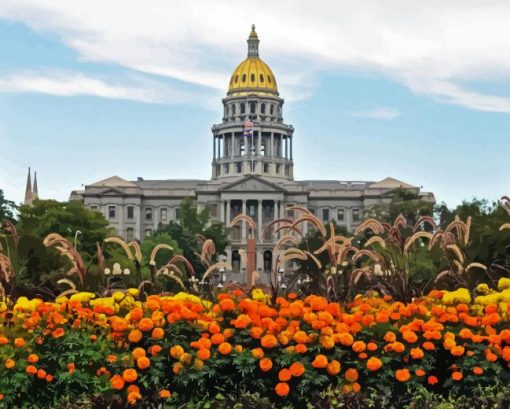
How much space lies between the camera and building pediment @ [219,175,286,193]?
567 feet

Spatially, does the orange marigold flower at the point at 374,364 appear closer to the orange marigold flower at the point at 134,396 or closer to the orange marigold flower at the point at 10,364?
the orange marigold flower at the point at 134,396

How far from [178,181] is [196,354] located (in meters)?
180

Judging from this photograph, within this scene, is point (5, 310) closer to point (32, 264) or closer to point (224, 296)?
point (224, 296)

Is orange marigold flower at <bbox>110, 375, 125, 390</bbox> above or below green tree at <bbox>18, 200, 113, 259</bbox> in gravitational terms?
below

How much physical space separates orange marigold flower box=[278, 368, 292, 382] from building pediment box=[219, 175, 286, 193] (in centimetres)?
15841

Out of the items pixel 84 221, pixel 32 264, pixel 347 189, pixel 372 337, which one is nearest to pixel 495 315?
pixel 372 337

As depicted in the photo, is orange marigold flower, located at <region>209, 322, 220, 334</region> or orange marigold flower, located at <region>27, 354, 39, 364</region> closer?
orange marigold flower, located at <region>27, 354, 39, 364</region>

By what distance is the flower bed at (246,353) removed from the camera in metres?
14.5

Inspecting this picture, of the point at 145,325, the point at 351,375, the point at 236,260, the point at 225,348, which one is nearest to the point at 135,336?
the point at 145,325

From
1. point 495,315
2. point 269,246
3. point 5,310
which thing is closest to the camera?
point 495,315

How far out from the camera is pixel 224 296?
52.5 feet

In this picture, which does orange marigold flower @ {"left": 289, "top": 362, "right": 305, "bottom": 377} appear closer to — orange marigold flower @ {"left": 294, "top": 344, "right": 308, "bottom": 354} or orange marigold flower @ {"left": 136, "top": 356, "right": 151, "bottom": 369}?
orange marigold flower @ {"left": 294, "top": 344, "right": 308, "bottom": 354}

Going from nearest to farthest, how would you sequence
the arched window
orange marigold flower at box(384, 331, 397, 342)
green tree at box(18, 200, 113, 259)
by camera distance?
1. orange marigold flower at box(384, 331, 397, 342)
2. green tree at box(18, 200, 113, 259)
3. the arched window

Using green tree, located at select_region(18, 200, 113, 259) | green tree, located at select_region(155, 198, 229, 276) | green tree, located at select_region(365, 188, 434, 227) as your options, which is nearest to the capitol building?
green tree, located at select_region(155, 198, 229, 276)
